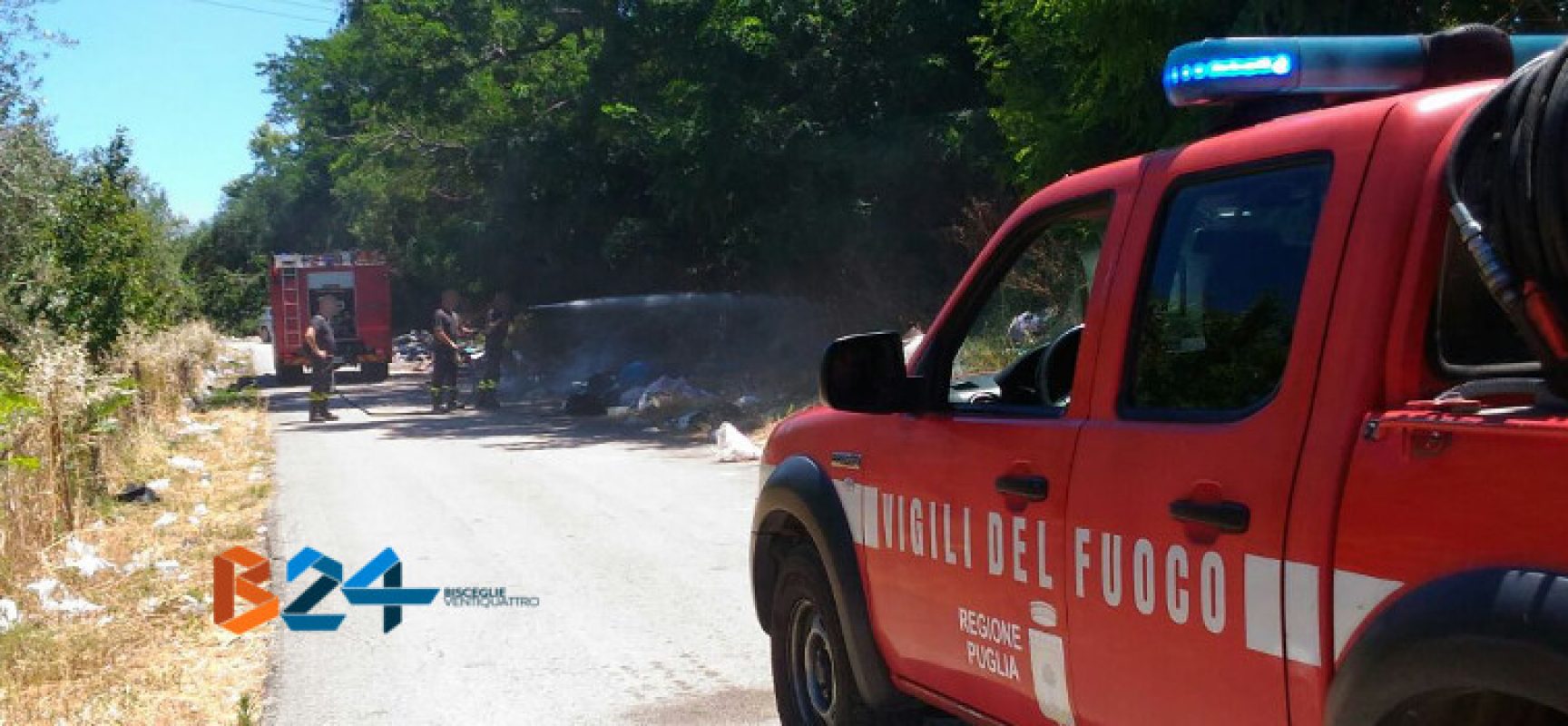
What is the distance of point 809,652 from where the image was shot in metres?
5.21

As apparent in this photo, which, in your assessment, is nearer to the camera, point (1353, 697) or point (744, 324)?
point (1353, 697)

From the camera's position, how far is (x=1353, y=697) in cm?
260

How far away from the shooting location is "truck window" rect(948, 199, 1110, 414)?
417cm

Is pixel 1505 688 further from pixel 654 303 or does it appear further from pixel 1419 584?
pixel 654 303

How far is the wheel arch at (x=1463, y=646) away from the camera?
2.20 metres

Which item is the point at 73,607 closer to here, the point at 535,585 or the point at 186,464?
the point at 535,585

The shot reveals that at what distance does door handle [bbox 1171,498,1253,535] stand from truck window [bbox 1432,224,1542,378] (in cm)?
46

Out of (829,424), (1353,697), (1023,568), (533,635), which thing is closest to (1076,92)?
(533,635)

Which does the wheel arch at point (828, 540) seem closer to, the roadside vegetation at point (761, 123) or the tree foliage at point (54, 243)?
the roadside vegetation at point (761, 123)

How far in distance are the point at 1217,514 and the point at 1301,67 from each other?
98cm

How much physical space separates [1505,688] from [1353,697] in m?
0.35

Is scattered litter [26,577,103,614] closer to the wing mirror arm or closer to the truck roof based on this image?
the wing mirror arm

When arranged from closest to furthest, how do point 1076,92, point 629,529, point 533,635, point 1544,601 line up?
1. point 1544,601
2. point 533,635
3. point 629,529
4. point 1076,92

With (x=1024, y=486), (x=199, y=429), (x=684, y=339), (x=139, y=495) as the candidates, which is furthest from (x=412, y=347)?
(x=1024, y=486)
